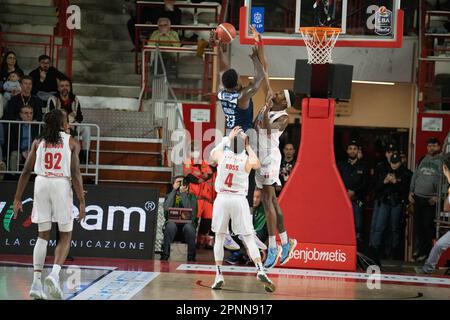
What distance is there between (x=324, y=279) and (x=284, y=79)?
705 centimetres

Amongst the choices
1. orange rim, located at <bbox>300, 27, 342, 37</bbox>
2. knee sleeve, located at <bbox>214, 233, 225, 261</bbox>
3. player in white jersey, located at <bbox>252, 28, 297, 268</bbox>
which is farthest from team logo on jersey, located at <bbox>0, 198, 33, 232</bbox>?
orange rim, located at <bbox>300, 27, 342, 37</bbox>

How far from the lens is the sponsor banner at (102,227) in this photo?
614 inches

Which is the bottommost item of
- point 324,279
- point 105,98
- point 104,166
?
point 324,279

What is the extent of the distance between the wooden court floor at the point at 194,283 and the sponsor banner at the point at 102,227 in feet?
1.36

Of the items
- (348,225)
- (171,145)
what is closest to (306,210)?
(348,225)

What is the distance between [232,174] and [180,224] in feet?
13.1

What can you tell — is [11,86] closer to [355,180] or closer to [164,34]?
[164,34]

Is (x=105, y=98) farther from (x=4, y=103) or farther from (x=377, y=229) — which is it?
(x=377, y=229)

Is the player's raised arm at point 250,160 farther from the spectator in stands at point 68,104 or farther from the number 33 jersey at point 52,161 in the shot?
the spectator in stands at point 68,104

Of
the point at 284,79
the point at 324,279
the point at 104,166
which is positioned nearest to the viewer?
the point at 324,279

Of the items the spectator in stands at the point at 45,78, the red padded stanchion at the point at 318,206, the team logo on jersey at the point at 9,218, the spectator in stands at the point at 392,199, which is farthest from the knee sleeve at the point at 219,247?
the spectator in stands at the point at 45,78

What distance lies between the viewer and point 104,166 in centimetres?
1712

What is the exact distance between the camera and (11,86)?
57.2 feet

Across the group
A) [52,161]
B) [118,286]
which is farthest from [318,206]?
[52,161]
